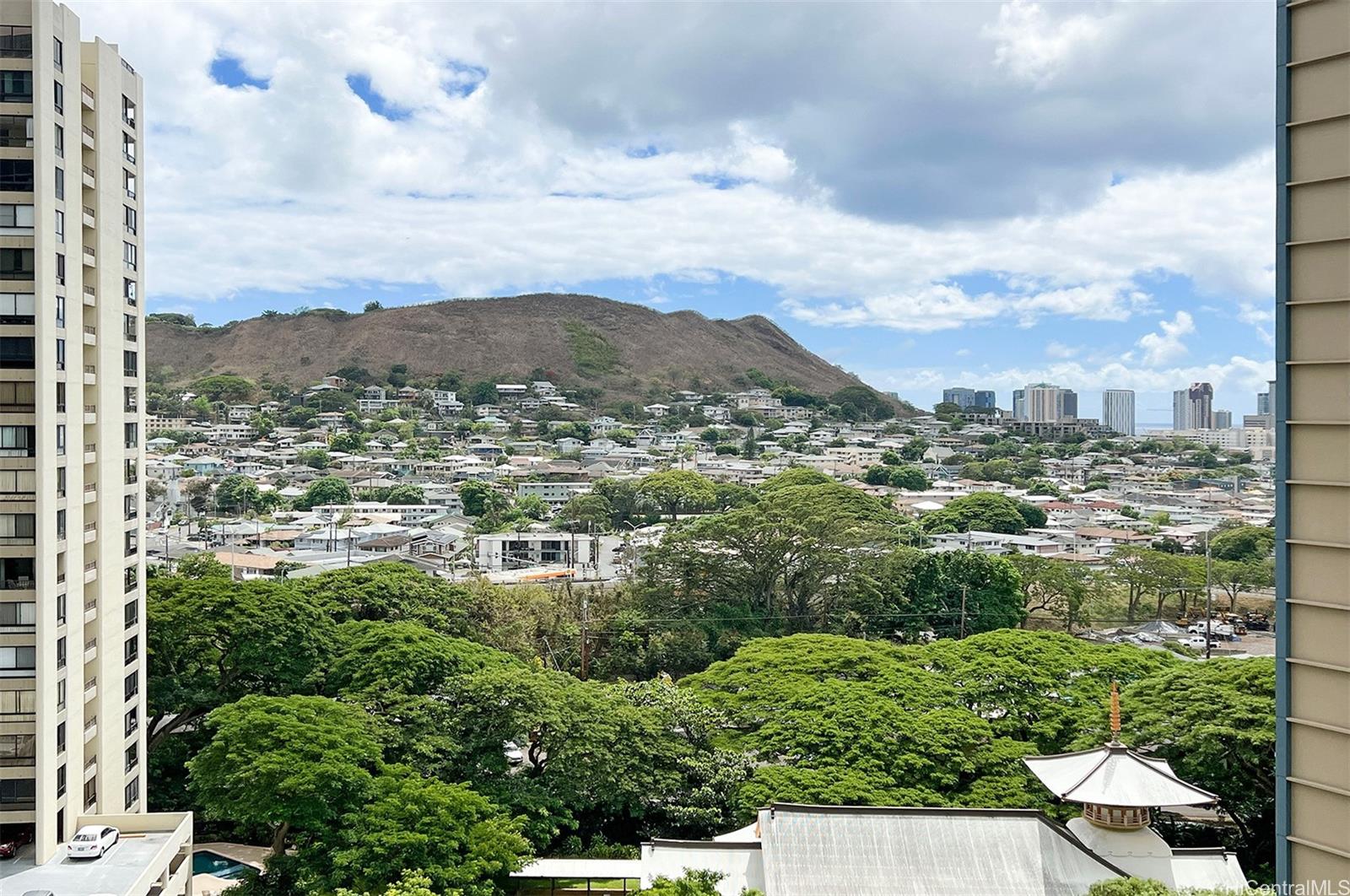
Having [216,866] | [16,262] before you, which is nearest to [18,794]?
[216,866]

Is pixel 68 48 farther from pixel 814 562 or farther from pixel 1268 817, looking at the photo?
pixel 814 562

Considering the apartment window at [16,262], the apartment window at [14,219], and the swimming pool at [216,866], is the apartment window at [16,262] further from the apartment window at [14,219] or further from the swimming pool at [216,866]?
the swimming pool at [216,866]

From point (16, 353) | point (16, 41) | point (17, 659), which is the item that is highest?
point (16, 41)

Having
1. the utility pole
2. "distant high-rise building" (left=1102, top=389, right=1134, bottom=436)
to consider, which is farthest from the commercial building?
the utility pole

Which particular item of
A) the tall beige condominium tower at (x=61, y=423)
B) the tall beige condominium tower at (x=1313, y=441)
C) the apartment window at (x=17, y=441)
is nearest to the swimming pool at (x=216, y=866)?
the tall beige condominium tower at (x=61, y=423)

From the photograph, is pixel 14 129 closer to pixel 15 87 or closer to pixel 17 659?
pixel 15 87

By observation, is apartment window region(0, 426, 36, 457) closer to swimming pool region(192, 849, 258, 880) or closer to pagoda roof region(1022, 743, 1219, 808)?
swimming pool region(192, 849, 258, 880)
